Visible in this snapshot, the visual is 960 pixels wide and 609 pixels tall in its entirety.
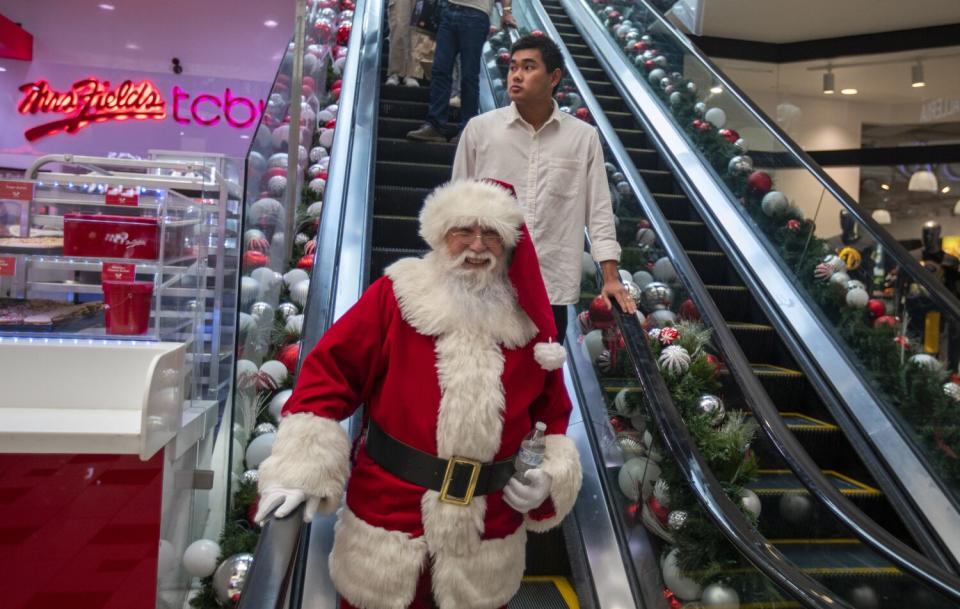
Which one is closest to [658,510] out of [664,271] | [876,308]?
[664,271]

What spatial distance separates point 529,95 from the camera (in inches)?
118

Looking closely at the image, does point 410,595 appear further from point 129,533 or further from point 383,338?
point 129,533

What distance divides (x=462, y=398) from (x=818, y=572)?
181 cm

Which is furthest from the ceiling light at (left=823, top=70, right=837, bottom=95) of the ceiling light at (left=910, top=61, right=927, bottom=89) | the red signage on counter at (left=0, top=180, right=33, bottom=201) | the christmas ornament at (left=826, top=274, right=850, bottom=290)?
the red signage on counter at (left=0, top=180, right=33, bottom=201)

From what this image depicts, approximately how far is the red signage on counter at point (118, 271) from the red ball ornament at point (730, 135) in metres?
3.94

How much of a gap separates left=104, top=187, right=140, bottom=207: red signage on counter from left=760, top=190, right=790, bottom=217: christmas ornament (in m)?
3.53

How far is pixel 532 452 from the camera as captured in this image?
6.49 feet

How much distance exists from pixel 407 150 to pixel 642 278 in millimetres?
2478

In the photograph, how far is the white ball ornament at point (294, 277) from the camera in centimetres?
457

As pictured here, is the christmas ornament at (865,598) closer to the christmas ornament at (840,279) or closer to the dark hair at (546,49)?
the christmas ornament at (840,279)

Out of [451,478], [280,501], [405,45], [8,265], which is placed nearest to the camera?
[280,501]

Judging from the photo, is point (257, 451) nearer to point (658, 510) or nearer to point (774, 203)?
point (658, 510)

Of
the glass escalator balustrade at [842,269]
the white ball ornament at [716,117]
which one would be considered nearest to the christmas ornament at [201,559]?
the glass escalator balustrade at [842,269]

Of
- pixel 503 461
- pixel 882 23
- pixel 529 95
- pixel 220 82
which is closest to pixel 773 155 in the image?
pixel 529 95
